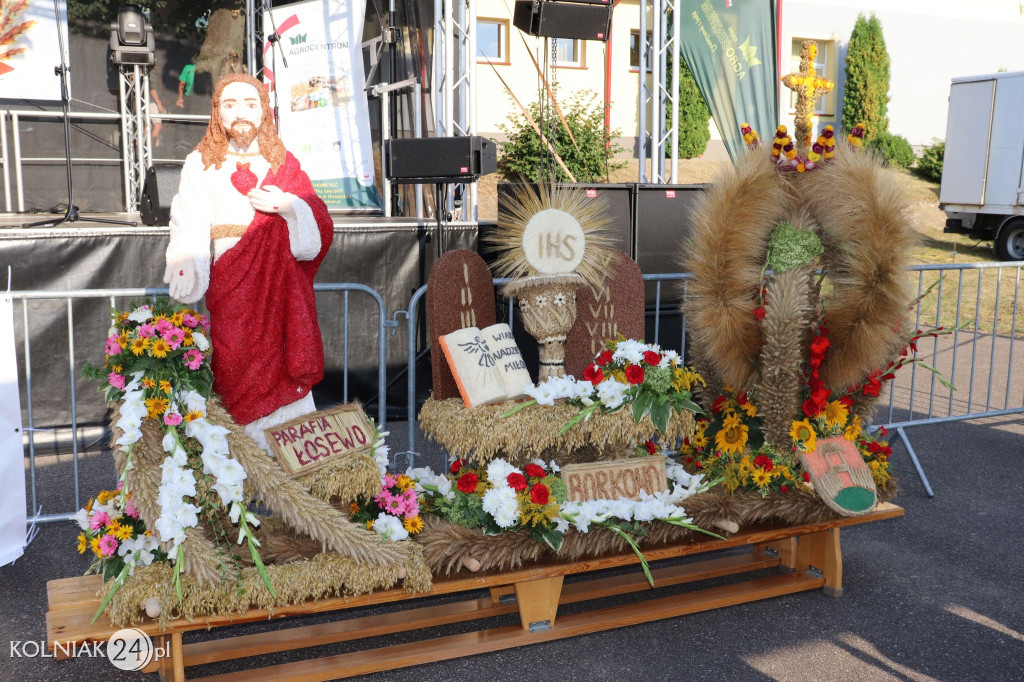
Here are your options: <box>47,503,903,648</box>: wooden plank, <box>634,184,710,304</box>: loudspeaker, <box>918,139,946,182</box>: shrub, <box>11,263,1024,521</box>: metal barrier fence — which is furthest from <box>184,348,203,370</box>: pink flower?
<box>918,139,946,182</box>: shrub

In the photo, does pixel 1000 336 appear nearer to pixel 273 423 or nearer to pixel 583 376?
pixel 583 376

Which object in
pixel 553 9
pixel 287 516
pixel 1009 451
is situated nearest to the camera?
pixel 287 516

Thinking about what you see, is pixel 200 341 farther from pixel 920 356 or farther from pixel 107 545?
pixel 920 356

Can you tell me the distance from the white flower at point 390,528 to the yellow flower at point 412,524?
37mm

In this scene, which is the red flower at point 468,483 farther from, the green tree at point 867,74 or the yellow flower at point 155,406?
the green tree at point 867,74

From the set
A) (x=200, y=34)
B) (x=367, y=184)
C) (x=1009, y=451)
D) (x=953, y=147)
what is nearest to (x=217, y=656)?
(x=1009, y=451)

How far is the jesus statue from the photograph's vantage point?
265 centimetres

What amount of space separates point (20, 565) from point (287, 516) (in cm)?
158

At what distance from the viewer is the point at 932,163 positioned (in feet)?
55.2

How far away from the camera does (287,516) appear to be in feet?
8.34

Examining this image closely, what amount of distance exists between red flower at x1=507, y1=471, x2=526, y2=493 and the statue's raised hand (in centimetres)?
112

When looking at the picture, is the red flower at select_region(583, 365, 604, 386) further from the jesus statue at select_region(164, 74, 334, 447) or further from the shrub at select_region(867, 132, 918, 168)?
the shrub at select_region(867, 132, 918, 168)

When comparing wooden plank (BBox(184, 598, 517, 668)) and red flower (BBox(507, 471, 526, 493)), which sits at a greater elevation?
red flower (BBox(507, 471, 526, 493))

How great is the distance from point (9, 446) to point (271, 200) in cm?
158
